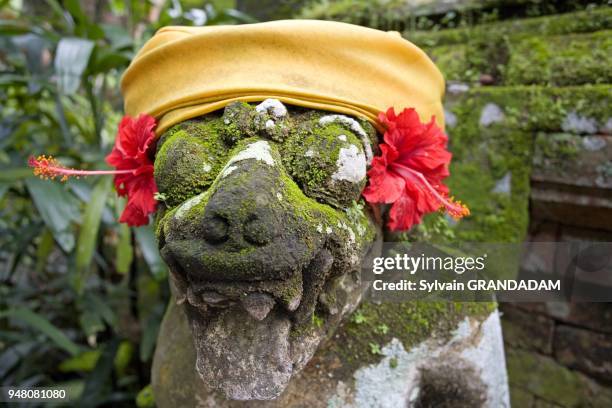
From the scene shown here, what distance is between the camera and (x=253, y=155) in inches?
25.4

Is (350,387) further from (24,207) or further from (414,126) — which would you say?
(24,207)

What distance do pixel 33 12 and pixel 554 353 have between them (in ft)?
11.4

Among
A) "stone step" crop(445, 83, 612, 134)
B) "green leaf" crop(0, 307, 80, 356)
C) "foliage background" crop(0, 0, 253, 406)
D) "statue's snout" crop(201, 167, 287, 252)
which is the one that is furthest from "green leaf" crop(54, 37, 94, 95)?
"stone step" crop(445, 83, 612, 134)

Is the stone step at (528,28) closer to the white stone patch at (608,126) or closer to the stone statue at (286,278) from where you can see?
the white stone patch at (608,126)

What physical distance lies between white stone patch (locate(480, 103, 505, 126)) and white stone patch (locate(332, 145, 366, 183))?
0.76 m

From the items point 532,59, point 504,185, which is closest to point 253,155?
point 504,185

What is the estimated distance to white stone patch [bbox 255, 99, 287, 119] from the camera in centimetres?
71

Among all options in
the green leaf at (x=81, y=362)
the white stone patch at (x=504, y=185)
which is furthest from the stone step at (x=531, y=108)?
the green leaf at (x=81, y=362)

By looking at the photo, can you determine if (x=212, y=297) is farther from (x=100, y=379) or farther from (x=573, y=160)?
(x=100, y=379)

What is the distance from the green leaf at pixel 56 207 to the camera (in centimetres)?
137

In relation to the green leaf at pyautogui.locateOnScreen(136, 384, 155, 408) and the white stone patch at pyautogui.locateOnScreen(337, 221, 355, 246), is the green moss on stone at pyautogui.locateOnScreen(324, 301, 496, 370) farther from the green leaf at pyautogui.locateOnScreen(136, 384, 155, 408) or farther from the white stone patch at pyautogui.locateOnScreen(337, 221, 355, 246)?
the green leaf at pyautogui.locateOnScreen(136, 384, 155, 408)

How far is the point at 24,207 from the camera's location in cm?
200

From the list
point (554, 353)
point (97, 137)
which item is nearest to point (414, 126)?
point (554, 353)

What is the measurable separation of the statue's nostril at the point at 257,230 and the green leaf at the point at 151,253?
37.3 inches
